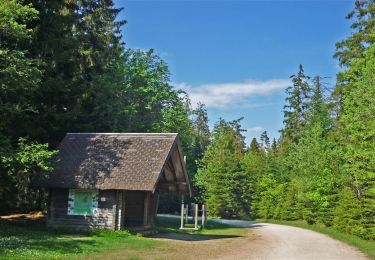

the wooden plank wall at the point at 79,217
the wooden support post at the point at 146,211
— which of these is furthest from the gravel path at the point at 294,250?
the wooden plank wall at the point at 79,217

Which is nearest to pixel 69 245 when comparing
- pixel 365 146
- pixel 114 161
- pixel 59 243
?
pixel 59 243

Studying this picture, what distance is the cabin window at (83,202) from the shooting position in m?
27.2

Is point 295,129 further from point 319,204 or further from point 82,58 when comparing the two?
point 82,58

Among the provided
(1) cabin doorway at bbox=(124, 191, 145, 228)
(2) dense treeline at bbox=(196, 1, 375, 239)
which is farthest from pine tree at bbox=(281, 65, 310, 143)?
(1) cabin doorway at bbox=(124, 191, 145, 228)

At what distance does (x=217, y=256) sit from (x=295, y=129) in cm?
5679

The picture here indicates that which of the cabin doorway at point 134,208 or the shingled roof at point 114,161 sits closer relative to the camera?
the shingled roof at point 114,161

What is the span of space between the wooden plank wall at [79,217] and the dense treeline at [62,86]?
2190 millimetres

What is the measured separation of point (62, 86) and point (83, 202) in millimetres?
9107

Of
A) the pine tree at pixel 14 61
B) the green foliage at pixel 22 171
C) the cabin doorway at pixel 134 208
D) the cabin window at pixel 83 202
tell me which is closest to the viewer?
the pine tree at pixel 14 61

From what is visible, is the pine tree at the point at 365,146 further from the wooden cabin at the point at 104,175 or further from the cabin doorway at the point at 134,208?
the cabin doorway at the point at 134,208

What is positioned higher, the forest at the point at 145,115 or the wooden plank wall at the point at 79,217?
the forest at the point at 145,115

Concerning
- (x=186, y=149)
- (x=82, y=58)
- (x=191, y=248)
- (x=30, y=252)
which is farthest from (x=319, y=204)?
(x=186, y=149)

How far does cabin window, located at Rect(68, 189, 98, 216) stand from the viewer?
27188mm

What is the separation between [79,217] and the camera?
27391mm
